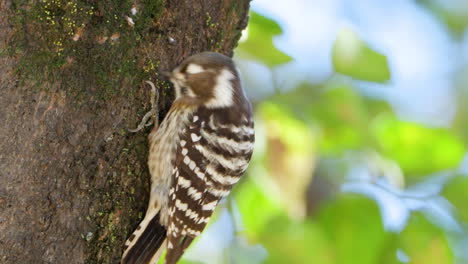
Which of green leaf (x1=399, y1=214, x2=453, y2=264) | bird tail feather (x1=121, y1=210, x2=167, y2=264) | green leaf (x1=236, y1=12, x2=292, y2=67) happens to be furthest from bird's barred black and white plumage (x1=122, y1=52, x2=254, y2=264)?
green leaf (x1=399, y1=214, x2=453, y2=264)

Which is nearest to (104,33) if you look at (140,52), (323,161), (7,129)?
(140,52)

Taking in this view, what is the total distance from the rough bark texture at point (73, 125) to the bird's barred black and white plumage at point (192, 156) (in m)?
0.08

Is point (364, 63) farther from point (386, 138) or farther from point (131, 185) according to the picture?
point (131, 185)

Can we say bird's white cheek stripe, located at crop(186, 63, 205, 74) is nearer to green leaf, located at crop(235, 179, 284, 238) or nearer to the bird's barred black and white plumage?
the bird's barred black and white plumage

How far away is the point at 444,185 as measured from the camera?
2.31 meters

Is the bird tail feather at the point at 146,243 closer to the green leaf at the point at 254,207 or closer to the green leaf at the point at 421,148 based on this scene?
the green leaf at the point at 254,207

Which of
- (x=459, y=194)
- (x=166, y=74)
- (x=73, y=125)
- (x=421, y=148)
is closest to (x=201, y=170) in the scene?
(x=166, y=74)

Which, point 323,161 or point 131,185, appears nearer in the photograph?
point 131,185

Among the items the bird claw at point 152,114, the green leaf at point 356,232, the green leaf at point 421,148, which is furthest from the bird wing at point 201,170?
the green leaf at point 421,148

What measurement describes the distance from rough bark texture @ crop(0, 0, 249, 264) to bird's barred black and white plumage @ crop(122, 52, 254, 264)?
8 cm

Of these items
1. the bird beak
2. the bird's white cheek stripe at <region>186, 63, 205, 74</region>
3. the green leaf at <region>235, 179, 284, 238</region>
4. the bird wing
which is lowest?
the green leaf at <region>235, 179, 284, 238</region>

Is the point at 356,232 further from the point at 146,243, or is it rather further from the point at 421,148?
the point at 146,243

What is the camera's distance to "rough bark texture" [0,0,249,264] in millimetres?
2205

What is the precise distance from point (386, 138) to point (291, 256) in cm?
64
